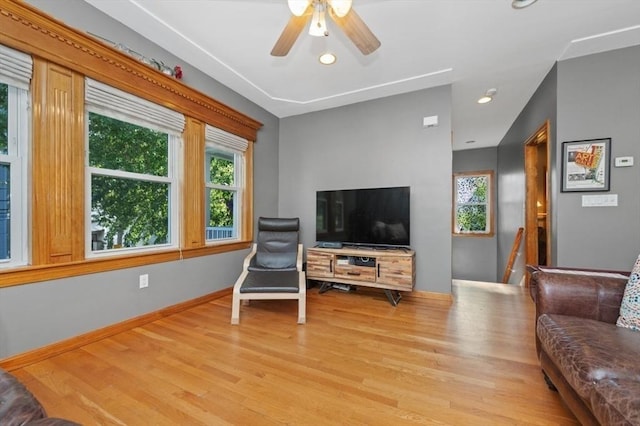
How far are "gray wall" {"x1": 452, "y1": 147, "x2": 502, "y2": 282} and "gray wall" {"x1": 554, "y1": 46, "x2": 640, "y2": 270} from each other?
321cm

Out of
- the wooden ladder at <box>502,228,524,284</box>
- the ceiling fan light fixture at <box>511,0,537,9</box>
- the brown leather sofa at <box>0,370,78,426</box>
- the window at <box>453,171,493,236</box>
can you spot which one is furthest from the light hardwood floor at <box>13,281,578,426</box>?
the window at <box>453,171,493,236</box>

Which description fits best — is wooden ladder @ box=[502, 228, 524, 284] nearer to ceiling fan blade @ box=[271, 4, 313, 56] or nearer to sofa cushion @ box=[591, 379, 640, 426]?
sofa cushion @ box=[591, 379, 640, 426]

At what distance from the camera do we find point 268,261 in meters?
3.15

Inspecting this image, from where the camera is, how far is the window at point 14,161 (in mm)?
1658

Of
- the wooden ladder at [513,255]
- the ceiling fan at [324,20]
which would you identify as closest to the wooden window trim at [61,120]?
the ceiling fan at [324,20]

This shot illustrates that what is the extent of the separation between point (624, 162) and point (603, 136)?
0.29 m

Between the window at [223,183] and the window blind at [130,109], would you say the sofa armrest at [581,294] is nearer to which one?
the window at [223,183]

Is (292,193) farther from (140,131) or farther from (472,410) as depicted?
(472,410)

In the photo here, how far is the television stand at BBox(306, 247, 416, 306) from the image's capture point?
112 inches

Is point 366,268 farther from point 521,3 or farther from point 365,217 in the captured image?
point 521,3

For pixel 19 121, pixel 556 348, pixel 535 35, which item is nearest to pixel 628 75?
pixel 535 35

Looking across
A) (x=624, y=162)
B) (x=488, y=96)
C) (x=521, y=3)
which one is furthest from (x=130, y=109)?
(x=624, y=162)

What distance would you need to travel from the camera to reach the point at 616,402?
85 cm

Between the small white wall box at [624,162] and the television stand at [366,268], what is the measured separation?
1.98m
